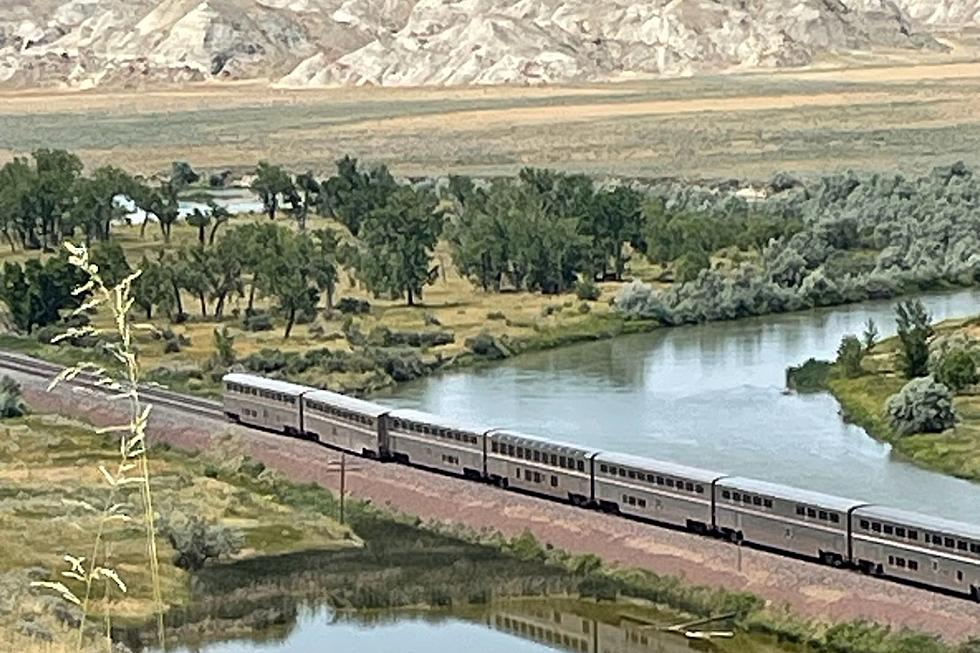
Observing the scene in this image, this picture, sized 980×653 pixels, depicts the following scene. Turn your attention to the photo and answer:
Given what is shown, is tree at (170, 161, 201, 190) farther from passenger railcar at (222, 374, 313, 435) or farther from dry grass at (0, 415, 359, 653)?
passenger railcar at (222, 374, 313, 435)

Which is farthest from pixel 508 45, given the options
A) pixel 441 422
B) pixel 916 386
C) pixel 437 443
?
pixel 437 443

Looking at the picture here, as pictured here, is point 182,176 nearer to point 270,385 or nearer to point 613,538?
point 270,385

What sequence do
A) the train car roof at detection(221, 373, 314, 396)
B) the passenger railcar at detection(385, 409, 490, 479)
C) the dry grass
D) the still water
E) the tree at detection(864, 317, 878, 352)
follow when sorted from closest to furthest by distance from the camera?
1. the dry grass
2. the passenger railcar at detection(385, 409, 490, 479)
3. the still water
4. the train car roof at detection(221, 373, 314, 396)
5. the tree at detection(864, 317, 878, 352)

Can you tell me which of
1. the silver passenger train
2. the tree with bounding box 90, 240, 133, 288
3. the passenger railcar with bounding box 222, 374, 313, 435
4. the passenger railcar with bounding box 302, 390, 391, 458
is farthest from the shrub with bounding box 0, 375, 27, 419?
the tree with bounding box 90, 240, 133, 288

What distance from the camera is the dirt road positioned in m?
31.9

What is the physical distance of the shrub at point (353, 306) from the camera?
76.1 m

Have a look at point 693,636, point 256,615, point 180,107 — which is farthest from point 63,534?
point 180,107

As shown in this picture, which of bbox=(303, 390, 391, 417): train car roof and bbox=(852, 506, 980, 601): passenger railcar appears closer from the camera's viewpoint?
bbox=(852, 506, 980, 601): passenger railcar

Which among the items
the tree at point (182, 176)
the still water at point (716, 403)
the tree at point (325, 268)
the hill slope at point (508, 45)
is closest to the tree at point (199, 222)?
the tree at point (325, 268)

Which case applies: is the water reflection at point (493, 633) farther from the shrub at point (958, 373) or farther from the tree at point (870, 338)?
the tree at point (870, 338)

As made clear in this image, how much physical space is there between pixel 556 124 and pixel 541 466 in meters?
122

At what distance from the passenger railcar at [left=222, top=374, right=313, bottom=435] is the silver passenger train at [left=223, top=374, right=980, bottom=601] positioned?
0.14 ft

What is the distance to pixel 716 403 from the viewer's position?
5725cm

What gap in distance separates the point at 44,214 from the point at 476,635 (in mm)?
65907
